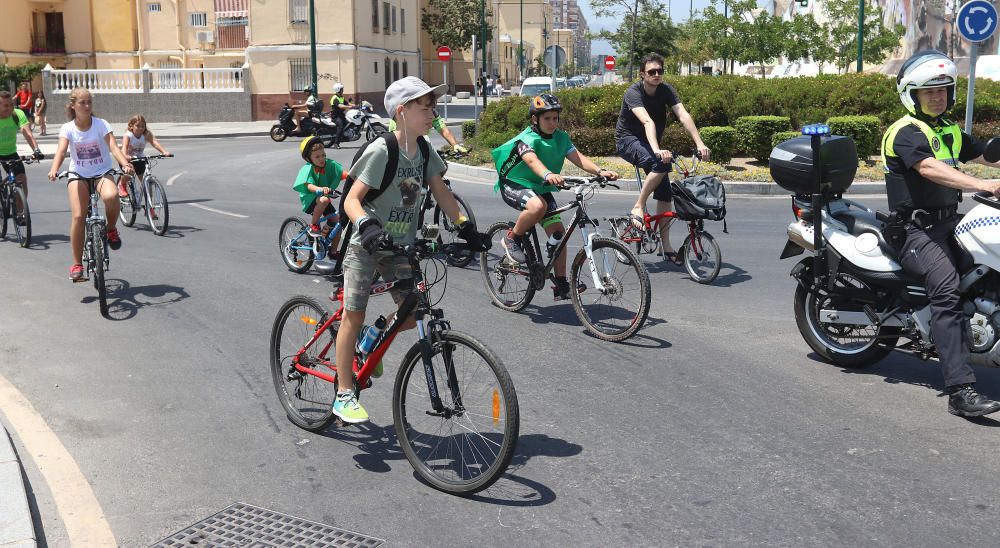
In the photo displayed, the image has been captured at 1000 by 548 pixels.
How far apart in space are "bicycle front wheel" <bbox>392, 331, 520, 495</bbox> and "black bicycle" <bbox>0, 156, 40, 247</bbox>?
8.55 metres

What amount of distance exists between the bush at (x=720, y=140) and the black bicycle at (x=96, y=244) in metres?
12.1

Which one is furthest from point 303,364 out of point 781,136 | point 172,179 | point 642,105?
point 172,179

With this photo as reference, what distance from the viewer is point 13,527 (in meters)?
4.12

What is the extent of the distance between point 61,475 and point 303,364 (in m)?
1.34

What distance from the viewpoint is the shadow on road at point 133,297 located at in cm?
861

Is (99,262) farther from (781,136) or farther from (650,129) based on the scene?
(781,136)

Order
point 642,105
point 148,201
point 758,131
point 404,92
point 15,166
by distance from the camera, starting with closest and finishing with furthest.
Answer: point 404,92 → point 642,105 → point 15,166 → point 148,201 → point 758,131

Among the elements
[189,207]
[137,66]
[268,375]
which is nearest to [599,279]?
[268,375]

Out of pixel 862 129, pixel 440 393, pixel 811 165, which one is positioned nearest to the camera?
pixel 440 393

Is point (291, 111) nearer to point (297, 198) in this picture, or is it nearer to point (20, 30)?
point (297, 198)

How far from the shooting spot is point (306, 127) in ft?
104

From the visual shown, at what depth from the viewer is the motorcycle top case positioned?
6.35m

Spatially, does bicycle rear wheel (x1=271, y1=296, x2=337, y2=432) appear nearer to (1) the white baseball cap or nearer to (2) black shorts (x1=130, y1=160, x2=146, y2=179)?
(1) the white baseball cap

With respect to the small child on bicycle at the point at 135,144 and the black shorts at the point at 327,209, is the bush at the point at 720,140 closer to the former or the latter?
the small child on bicycle at the point at 135,144
